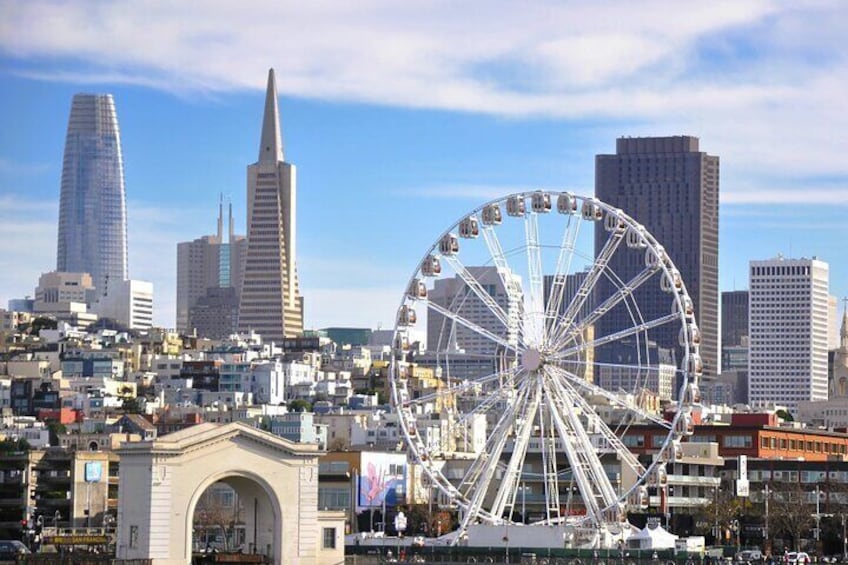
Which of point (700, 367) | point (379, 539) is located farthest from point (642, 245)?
point (379, 539)

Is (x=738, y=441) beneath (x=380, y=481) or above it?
above

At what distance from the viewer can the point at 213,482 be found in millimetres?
109688

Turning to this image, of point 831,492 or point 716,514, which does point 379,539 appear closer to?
point 716,514

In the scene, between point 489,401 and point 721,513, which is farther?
point 721,513

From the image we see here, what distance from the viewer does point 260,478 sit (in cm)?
11038

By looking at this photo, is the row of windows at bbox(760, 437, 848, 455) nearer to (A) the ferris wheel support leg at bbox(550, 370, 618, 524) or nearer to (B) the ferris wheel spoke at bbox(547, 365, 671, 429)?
(B) the ferris wheel spoke at bbox(547, 365, 671, 429)

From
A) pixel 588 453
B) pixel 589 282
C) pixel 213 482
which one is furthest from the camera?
pixel 589 282

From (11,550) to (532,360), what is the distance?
94.1 ft

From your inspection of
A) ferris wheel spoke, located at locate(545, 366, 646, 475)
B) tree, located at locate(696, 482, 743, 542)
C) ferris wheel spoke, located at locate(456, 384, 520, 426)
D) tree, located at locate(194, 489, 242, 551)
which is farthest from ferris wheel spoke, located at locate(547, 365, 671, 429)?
tree, located at locate(696, 482, 743, 542)

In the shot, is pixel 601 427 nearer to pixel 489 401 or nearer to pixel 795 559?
pixel 489 401

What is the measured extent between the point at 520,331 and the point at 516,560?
39.0ft

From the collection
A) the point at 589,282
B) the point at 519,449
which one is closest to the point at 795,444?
the point at 589,282

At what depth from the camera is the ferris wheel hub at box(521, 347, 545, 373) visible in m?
121

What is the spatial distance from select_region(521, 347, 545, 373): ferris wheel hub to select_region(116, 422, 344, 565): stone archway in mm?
14077
